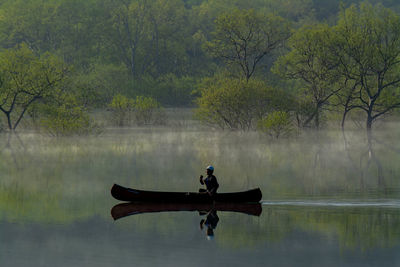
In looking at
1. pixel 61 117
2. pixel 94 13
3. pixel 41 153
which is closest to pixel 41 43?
pixel 94 13

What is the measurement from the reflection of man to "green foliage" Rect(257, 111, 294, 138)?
1290 inches

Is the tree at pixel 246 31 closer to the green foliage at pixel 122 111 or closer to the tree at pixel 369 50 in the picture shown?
the tree at pixel 369 50

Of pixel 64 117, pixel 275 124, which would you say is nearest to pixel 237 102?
pixel 275 124

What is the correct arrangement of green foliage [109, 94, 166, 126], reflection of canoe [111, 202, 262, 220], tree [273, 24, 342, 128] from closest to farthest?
reflection of canoe [111, 202, 262, 220], tree [273, 24, 342, 128], green foliage [109, 94, 166, 126]

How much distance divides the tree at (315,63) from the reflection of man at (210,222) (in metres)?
39.5

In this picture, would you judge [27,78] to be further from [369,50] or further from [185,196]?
[185,196]

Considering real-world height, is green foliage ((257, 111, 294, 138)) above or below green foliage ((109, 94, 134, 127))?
below

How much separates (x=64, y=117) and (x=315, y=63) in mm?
23071

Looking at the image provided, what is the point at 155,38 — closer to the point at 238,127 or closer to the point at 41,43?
the point at 41,43

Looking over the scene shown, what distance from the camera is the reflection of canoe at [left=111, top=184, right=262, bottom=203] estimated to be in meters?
22.7

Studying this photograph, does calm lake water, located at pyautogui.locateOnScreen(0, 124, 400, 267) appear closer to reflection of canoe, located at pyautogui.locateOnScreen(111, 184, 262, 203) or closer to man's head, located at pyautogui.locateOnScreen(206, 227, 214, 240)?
man's head, located at pyautogui.locateOnScreen(206, 227, 214, 240)

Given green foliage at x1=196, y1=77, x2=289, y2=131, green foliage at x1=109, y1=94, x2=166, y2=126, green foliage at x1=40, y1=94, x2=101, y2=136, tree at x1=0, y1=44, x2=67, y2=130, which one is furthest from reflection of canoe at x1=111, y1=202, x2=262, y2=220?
green foliage at x1=109, y1=94, x2=166, y2=126

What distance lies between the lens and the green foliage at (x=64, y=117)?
5441 centimetres

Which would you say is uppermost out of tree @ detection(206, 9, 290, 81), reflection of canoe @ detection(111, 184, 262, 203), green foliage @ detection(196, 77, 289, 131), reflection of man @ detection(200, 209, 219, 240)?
tree @ detection(206, 9, 290, 81)
